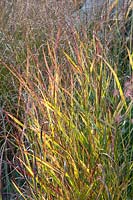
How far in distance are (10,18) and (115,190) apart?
2431mm

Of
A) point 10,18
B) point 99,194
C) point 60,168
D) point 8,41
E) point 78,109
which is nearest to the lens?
point 99,194

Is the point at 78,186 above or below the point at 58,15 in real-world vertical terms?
below

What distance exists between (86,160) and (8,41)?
5.89 ft

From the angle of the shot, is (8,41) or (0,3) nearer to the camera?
(8,41)

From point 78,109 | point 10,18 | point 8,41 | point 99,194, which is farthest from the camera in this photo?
point 10,18

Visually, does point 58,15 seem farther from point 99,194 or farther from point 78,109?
point 99,194

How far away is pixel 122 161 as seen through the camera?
7.76ft

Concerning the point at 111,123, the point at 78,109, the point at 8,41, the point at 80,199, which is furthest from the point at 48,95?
the point at 8,41

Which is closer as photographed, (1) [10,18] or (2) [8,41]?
(2) [8,41]

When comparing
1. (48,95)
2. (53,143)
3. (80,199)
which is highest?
(48,95)

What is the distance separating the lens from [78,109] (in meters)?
2.36

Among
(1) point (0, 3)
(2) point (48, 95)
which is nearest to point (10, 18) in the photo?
(1) point (0, 3)

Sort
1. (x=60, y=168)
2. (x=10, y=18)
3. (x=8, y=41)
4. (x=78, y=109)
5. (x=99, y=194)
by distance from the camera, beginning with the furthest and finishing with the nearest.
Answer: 1. (x=10, y=18)
2. (x=8, y=41)
3. (x=78, y=109)
4. (x=60, y=168)
5. (x=99, y=194)

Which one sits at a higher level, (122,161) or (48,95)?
(48,95)
